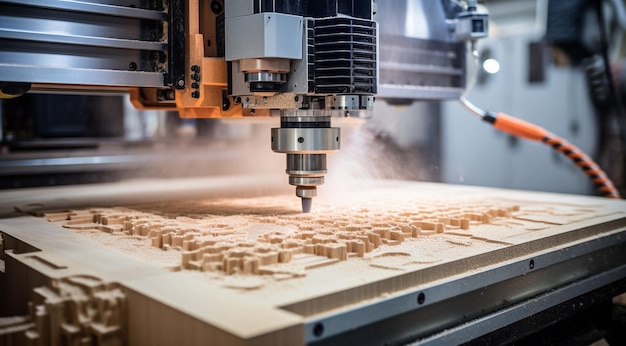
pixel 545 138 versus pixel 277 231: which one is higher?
pixel 545 138

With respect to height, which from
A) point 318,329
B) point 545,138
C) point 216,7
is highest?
point 216,7

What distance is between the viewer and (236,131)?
3.14 meters

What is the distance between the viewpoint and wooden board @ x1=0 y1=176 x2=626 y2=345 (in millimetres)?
913

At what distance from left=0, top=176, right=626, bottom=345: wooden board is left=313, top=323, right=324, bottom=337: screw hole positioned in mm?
26

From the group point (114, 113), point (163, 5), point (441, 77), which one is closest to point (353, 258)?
point (163, 5)

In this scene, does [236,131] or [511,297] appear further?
[236,131]

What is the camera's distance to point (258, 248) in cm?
116

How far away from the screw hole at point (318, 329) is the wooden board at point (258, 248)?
0.09 ft

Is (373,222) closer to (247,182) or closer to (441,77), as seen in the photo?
(441,77)

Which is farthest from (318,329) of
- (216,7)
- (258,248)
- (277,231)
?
(216,7)

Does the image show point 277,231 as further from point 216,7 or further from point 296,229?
point 216,7

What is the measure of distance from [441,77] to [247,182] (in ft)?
3.10

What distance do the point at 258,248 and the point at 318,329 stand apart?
0.30 metres

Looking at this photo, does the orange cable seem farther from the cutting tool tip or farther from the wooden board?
the cutting tool tip
